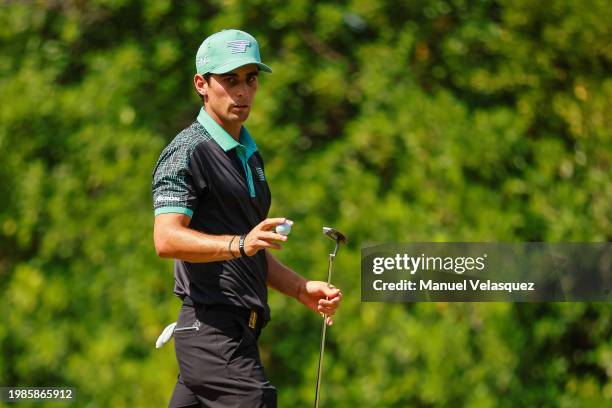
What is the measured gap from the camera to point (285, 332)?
705cm

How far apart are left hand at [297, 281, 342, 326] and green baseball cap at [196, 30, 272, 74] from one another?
82cm

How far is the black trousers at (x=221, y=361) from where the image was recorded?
11.2 ft

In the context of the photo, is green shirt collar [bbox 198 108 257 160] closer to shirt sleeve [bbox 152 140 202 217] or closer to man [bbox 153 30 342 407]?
man [bbox 153 30 342 407]

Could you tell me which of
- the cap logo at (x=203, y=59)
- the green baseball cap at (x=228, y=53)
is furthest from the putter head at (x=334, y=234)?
the cap logo at (x=203, y=59)

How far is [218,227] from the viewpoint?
3.46 m

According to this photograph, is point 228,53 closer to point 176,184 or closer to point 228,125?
point 228,125

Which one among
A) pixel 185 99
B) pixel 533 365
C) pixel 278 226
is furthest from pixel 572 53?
pixel 278 226

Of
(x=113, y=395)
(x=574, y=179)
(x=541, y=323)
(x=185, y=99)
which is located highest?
(x=185, y=99)

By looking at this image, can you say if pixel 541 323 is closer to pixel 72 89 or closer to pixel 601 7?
pixel 601 7

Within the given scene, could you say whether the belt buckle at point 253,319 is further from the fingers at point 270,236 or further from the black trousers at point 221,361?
the fingers at point 270,236

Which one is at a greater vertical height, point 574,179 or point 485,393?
point 574,179

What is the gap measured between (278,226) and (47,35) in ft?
14.6

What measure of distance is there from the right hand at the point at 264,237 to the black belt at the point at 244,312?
35 centimetres

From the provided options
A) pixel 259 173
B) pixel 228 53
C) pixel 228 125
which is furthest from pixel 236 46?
pixel 259 173
